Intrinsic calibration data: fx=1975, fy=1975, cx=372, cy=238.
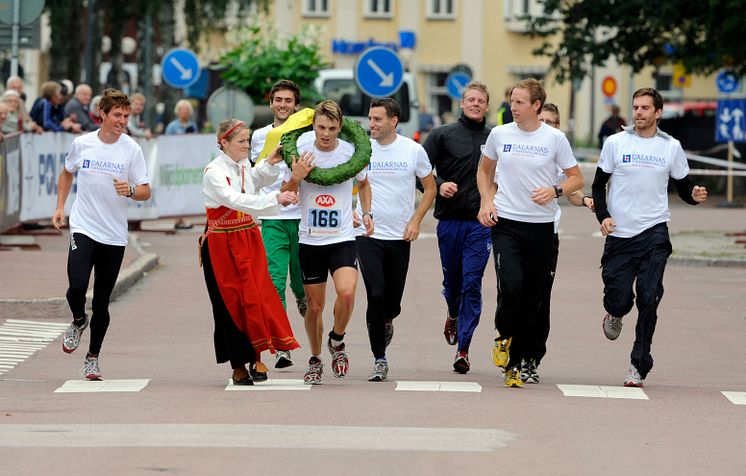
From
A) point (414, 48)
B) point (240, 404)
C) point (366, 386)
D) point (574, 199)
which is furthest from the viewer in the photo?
point (414, 48)

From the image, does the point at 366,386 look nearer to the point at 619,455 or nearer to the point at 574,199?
the point at 574,199

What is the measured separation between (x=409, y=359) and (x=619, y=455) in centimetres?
496

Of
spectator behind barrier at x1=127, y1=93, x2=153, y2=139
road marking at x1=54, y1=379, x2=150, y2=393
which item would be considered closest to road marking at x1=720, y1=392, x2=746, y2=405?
road marking at x1=54, y1=379, x2=150, y2=393

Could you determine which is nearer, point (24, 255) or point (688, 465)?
point (688, 465)

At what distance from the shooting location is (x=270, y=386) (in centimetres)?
1188

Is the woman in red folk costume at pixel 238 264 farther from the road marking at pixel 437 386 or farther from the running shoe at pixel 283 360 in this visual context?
Result: the road marking at pixel 437 386

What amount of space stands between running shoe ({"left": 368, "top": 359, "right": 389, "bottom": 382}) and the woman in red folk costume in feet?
2.45

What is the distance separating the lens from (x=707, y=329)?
647 inches

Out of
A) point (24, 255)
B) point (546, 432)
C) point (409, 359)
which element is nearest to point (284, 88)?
point (409, 359)

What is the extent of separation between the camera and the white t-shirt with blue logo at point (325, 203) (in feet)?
39.1

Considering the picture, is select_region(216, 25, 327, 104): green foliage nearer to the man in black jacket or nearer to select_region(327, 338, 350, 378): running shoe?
the man in black jacket

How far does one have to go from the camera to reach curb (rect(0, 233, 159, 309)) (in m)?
16.5

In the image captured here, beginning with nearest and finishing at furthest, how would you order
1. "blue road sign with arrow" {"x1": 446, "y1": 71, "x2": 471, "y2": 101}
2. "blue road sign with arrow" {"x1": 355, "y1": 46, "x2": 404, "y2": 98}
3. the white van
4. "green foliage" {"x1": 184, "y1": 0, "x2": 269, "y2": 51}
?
"blue road sign with arrow" {"x1": 355, "y1": 46, "x2": 404, "y2": 98} → the white van → "blue road sign with arrow" {"x1": 446, "y1": 71, "x2": 471, "y2": 101} → "green foliage" {"x1": 184, "y1": 0, "x2": 269, "y2": 51}

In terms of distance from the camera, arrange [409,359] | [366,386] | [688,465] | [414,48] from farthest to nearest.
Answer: [414,48] < [409,359] < [366,386] < [688,465]
